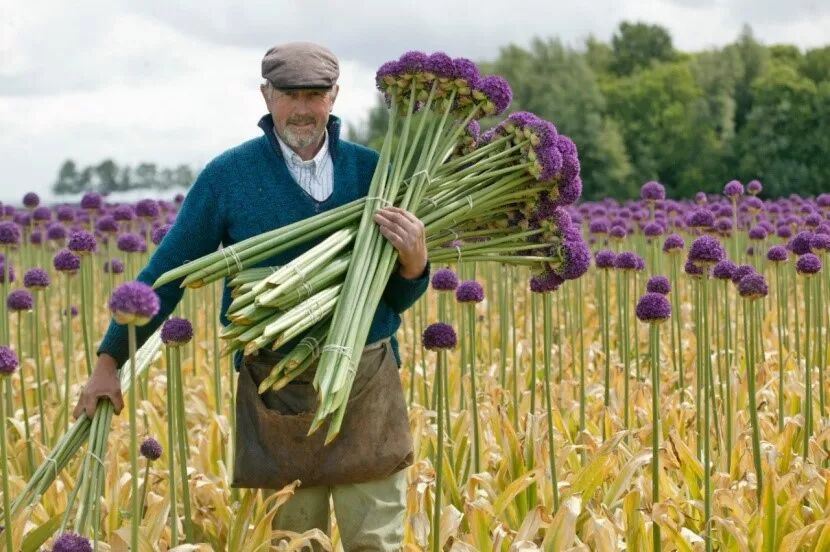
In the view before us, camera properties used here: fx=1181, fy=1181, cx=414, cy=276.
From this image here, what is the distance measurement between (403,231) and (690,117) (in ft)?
191

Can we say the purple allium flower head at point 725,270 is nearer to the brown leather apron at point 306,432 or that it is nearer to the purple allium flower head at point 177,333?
the brown leather apron at point 306,432

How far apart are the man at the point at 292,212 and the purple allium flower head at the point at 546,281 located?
0.61 metres

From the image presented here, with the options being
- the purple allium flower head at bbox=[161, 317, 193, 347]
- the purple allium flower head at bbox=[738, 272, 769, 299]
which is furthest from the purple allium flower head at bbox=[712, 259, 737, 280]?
the purple allium flower head at bbox=[161, 317, 193, 347]

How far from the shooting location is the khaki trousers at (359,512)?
14.8 feet

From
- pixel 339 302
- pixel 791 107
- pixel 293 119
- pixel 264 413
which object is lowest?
pixel 264 413

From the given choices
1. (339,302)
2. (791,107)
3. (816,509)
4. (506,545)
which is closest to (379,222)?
(339,302)

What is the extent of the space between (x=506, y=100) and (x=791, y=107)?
169ft

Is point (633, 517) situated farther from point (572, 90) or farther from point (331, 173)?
point (572, 90)

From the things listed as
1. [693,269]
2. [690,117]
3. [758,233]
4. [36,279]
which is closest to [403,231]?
[693,269]

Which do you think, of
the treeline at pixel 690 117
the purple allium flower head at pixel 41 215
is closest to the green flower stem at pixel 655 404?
the purple allium flower head at pixel 41 215

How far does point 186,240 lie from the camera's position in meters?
4.44

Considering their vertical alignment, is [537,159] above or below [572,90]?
below

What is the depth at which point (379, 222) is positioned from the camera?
4074 mm

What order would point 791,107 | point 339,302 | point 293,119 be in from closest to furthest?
point 339,302 < point 293,119 < point 791,107
